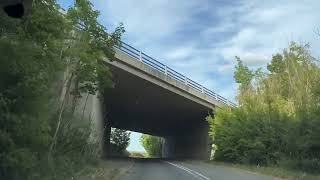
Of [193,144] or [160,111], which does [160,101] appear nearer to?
[160,111]

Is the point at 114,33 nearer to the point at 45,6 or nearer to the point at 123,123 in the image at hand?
the point at 45,6

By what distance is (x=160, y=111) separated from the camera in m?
66.5

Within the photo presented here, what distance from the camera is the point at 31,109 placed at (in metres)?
13.6

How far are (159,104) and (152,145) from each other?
74.7m

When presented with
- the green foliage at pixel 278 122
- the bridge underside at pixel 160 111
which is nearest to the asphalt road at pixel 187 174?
the green foliage at pixel 278 122

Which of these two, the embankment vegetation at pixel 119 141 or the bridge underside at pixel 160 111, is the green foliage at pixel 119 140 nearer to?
the embankment vegetation at pixel 119 141

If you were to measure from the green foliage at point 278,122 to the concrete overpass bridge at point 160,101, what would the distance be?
4.63 meters

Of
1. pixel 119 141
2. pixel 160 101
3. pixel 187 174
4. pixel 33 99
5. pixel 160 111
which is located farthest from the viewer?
pixel 119 141

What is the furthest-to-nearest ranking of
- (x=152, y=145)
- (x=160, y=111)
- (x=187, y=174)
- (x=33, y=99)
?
1. (x=152, y=145)
2. (x=160, y=111)
3. (x=187, y=174)
4. (x=33, y=99)

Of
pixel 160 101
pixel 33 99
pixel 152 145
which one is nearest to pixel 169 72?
pixel 160 101

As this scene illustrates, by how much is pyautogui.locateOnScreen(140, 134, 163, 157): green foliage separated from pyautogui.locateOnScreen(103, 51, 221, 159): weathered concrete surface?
3342 cm

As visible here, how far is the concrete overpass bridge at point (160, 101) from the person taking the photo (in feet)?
147

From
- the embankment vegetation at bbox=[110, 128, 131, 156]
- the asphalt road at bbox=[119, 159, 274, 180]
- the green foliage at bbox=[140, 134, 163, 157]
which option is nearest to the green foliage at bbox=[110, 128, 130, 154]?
the embankment vegetation at bbox=[110, 128, 131, 156]

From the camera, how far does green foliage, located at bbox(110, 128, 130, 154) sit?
8853 cm
